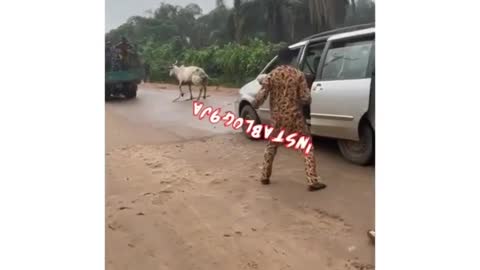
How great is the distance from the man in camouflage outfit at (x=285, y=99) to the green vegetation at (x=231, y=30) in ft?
0.20

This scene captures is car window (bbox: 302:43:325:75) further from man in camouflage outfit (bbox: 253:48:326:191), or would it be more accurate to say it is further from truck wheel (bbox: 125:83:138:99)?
truck wheel (bbox: 125:83:138:99)

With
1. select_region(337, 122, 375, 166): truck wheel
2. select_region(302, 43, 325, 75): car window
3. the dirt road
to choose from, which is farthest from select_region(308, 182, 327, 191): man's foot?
select_region(302, 43, 325, 75): car window

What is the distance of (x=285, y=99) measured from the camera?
4.41 ft

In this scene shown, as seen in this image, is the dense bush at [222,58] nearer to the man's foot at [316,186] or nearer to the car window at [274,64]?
the car window at [274,64]

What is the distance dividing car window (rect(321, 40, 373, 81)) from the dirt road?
223mm

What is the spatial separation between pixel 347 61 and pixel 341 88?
3.5 inches

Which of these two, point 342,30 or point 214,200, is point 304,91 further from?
point 214,200

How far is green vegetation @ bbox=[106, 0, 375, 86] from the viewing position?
1.33 m

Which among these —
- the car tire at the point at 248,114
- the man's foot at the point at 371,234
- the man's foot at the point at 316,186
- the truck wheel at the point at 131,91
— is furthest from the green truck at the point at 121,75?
the man's foot at the point at 371,234

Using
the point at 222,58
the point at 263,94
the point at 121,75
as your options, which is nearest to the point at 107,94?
the point at 121,75
